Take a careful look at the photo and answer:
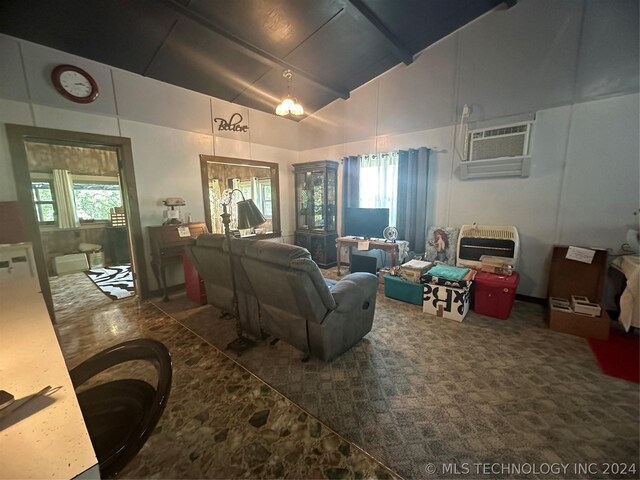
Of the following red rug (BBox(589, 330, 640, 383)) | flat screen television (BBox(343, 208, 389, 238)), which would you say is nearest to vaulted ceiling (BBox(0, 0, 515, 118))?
flat screen television (BBox(343, 208, 389, 238))

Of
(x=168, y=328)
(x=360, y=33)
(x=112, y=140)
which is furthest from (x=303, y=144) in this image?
A: (x=168, y=328)

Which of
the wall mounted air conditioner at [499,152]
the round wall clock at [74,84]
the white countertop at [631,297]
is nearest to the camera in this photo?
the white countertop at [631,297]

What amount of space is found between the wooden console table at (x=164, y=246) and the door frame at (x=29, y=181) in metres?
0.15

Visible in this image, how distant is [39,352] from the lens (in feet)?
2.95

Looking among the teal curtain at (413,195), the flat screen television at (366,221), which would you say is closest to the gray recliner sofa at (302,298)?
the flat screen television at (366,221)

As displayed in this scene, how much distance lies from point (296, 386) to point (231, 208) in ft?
11.4

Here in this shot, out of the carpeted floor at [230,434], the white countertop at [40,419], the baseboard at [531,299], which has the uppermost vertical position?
the white countertop at [40,419]

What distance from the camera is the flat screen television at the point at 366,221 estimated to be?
3908 millimetres

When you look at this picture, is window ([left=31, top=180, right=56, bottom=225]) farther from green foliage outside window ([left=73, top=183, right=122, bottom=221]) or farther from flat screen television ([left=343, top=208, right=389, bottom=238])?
flat screen television ([left=343, top=208, right=389, bottom=238])

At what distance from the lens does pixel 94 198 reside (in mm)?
5574

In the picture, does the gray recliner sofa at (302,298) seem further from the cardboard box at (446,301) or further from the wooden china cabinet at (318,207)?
the wooden china cabinet at (318,207)

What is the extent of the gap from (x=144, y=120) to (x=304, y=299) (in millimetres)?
3272

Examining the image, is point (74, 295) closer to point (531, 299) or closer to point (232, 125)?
point (232, 125)

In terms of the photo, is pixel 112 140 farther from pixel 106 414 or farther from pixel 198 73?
pixel 106 414
